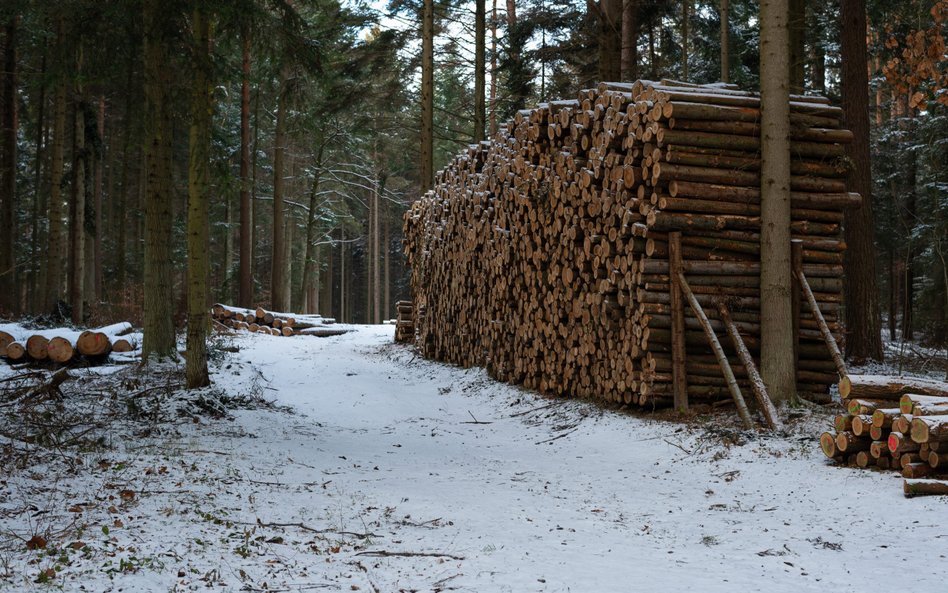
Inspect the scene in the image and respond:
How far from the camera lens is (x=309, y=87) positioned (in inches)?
969

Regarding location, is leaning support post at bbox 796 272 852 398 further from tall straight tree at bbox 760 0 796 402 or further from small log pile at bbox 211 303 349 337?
small log pile at bbox 211 303 349 337

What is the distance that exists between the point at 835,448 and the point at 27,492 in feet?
20.7

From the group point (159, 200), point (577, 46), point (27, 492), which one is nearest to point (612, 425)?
point (27, 492)

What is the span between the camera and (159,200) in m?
11.0

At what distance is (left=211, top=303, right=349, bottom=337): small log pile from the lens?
23.9 m

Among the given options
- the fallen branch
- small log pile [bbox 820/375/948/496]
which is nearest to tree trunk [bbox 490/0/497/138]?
small log pile [bbox 820/375/948/496]

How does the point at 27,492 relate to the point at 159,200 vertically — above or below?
below

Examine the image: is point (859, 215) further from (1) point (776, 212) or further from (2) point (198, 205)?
(2) point (198, 205)

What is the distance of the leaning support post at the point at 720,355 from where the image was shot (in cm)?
766

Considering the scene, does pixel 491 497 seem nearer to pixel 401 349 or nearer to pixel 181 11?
pixel 181 11

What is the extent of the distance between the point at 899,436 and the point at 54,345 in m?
11.3

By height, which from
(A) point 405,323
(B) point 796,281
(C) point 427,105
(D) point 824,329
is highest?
(C) point 427,105

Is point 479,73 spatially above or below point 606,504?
above

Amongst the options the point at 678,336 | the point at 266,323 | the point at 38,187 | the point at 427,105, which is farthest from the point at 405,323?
the point at 38,187
